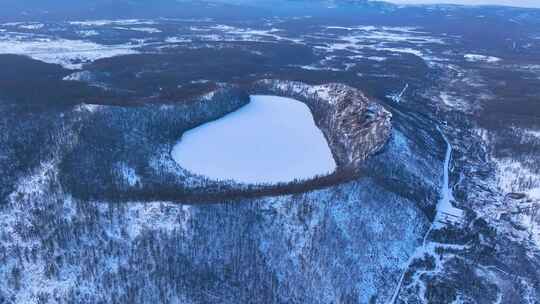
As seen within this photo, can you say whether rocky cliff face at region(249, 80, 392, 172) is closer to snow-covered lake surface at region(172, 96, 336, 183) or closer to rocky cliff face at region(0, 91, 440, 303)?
snow-covered lake surface at region(172, 96, 336, 183)

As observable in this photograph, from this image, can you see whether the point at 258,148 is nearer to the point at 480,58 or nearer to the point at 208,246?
the point at 208,246

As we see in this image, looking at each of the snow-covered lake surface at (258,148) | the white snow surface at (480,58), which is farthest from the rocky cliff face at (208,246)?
the white snow surface at (480,58)

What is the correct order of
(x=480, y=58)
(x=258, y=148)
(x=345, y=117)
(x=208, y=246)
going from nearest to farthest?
(x=208, y=246), (x=258, y=148), (x=345, y=117), (x=480, y=58)

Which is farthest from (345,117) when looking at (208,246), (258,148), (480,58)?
(480,58)

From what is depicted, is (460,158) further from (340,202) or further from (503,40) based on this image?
(503,40)

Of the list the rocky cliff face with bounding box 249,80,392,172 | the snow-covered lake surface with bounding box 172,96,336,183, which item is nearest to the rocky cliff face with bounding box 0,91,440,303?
the snow-covered lake surface with bounding box 172,96,336,183

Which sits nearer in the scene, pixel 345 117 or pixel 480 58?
pixel 345 117

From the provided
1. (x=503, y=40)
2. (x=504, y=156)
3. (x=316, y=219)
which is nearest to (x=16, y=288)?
(x=316, y=219)

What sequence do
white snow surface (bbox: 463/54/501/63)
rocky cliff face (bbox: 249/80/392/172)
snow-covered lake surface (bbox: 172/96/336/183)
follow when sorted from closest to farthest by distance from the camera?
snow-covered lake surface (bbox: 172/96/336/183) < rocky cliff face (bbox: 249/80/392/172) < white snow surface (bbox: 463/54/501/63)
